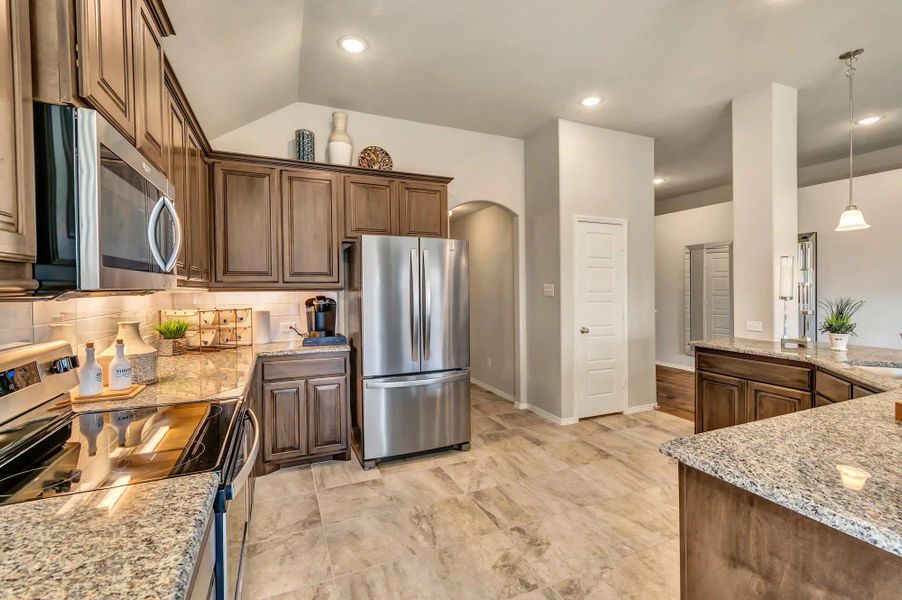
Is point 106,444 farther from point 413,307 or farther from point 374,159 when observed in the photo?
point 374,159

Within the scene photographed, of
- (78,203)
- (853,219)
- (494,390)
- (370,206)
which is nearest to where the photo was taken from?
(78,203)

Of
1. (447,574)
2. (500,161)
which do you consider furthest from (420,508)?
(500,161)

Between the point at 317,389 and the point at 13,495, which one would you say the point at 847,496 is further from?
the point at 317,389

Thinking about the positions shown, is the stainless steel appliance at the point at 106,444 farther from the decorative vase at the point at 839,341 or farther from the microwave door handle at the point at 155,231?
the decorative vase at the point at 839,341

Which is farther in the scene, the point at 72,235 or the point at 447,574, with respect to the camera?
the point at 447,574

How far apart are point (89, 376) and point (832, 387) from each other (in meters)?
3.57

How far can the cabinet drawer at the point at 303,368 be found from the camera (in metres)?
2.86

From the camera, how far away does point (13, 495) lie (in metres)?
0.87

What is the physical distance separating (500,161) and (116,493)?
420 centimetres

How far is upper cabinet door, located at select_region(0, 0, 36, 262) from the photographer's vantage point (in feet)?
2.51

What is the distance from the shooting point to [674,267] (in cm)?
659

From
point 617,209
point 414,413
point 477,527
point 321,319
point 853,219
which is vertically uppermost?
point 617,209

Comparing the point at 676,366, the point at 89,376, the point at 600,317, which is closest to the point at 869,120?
the point at 600,317

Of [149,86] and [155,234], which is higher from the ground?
[149,86]
